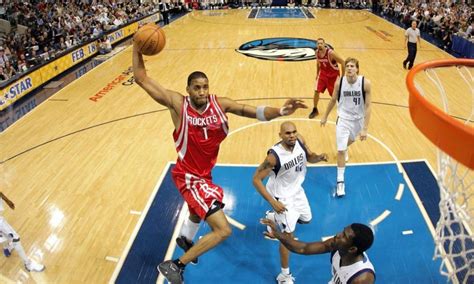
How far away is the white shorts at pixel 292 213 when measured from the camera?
398 centimetres

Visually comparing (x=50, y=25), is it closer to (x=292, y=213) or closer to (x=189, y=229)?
(x=189, y=229)

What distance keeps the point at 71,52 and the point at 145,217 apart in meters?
9.80

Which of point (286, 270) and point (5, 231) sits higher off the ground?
point (5, 231)

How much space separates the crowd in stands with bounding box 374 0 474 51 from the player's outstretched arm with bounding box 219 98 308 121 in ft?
44.8

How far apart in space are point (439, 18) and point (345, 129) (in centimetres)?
1487

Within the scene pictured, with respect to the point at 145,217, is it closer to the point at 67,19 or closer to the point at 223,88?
the point at 223,88

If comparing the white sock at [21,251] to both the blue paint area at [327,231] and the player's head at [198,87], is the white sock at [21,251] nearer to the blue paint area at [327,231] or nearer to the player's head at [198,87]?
the blue paint area at [327,231]

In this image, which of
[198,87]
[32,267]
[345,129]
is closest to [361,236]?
[198,87]

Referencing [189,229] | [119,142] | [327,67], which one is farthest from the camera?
[327,67]

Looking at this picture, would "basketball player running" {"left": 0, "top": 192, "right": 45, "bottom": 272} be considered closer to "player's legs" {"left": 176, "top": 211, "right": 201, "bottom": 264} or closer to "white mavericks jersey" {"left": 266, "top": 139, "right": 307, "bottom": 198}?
"player's legs" {"left": 176, "top": 211, "right": 201, "bottom": 264}

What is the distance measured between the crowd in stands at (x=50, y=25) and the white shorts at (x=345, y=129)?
348 inches

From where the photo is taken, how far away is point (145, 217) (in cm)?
543

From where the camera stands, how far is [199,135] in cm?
364

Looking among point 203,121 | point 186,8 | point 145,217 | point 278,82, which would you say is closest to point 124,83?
point 278,82
